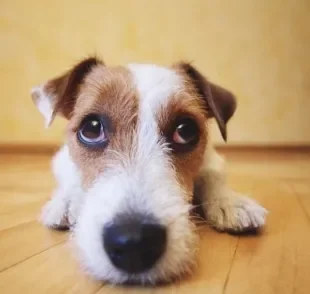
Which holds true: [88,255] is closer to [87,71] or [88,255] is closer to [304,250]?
[304,250]

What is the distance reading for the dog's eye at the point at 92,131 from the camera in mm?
1758

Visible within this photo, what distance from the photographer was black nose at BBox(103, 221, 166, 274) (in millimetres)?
1239

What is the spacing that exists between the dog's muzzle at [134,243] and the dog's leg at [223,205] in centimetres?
65

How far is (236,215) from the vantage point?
6.24ft

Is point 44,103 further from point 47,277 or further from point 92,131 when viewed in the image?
point 47,277

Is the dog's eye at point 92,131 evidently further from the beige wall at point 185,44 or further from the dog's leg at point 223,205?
the beige wall at point 185,44

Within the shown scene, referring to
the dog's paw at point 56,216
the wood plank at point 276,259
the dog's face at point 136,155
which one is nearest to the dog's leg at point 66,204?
the dog's paw at point 56,216

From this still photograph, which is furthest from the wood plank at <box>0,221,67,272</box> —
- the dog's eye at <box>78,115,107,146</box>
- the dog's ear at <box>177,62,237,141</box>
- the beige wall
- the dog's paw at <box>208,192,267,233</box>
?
the beige wall

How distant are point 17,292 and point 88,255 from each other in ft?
0.71

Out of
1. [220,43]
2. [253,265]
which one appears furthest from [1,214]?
[220,43]

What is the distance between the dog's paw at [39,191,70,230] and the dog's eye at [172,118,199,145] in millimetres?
550

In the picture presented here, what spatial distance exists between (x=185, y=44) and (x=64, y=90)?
301cm

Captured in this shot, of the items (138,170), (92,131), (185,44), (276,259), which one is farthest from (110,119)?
(185,44)

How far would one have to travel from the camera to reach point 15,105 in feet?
15.9
